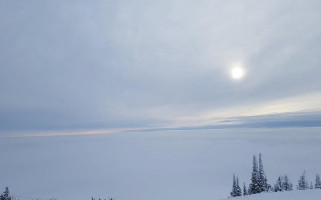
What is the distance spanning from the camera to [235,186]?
1986 inches

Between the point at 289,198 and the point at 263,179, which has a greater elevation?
the point at 289,198

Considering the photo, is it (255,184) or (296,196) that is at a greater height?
(296,196)

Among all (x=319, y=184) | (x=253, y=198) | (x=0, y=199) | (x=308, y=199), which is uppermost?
(x=308, y=199)

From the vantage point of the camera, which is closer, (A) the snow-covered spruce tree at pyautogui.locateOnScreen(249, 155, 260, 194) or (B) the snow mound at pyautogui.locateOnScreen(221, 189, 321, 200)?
(B) the snow mound at pyautogui.locateOnScreen(221, 189, 321, 200)

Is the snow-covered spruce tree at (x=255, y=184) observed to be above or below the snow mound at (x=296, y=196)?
below

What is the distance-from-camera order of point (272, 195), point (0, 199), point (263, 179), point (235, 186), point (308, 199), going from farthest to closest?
point (235, 186)
point (263, 179)
point (0, 199)
point (272, 195)
point (308, 199)

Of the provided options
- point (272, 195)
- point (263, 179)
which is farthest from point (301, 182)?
point (272, 195)

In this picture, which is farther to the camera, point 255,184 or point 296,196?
point 255,184

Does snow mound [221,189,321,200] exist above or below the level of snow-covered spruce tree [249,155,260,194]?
above

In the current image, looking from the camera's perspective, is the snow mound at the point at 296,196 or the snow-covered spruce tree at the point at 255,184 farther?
the snow-covered spruce tree at the point at 255,184

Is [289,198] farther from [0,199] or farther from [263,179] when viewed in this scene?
[0,199]

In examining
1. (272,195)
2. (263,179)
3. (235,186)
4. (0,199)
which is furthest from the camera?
(235,186)

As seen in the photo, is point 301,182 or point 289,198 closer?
point 289,198

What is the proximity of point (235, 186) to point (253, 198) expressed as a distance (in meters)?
28.5
